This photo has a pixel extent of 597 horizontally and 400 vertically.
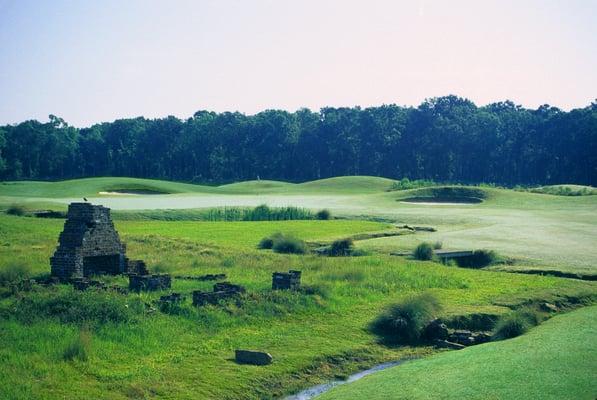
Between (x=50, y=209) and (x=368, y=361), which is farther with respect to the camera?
(x=50, y=209)

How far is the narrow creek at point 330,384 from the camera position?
1934 cm

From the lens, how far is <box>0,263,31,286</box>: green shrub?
2739 centimetres

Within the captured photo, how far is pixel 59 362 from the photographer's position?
61.0 feet

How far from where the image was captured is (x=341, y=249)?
42.0 metres

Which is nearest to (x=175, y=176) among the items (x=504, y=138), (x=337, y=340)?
(x=504, y=138)

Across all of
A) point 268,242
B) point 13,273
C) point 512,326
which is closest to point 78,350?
point 13,273

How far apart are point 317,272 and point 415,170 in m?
118

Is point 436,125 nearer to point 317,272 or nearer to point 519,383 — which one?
point 317,272

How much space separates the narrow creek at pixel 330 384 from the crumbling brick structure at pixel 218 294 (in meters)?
5.87

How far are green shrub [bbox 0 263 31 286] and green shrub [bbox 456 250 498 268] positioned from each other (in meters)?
22.5

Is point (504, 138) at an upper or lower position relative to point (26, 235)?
upper

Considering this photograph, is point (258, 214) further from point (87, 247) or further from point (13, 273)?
point (13, 273)

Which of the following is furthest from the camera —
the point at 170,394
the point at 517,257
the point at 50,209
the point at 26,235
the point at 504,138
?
the point at 504,138

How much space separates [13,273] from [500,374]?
18446mm
